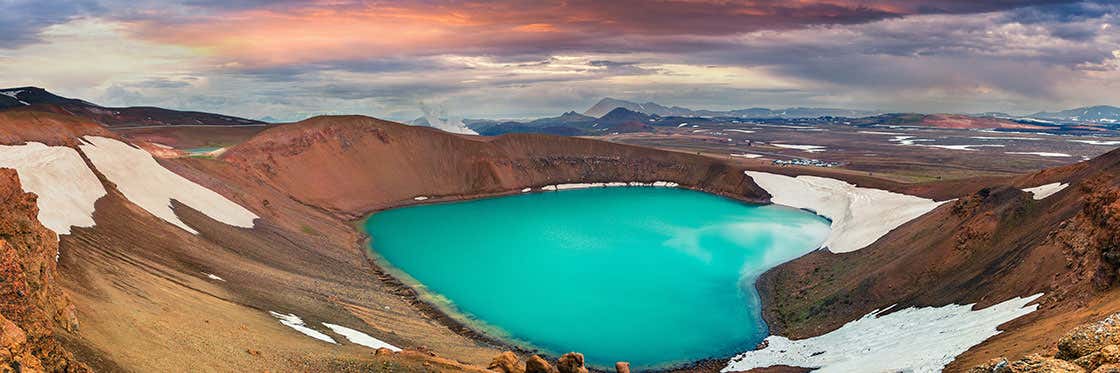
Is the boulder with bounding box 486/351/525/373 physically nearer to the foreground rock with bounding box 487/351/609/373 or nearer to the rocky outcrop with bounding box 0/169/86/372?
the foreground rock with bounding box 487/351/609/373

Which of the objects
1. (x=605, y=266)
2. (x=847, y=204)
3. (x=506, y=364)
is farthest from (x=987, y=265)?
(x=847, y=204)

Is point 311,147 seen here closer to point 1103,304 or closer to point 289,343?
point 289,343

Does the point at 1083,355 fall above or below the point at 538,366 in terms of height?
above

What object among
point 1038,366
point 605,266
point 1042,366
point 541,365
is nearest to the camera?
point 1042,366

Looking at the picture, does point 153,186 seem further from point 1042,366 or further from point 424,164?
point 1042,366

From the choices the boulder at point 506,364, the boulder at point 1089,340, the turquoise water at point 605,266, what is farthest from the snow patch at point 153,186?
the boulder at point 1089,340

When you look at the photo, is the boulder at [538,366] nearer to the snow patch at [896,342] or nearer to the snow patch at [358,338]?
the snow patch at [358,338]

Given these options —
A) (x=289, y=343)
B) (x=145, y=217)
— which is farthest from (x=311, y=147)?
(x=289, y=343)
